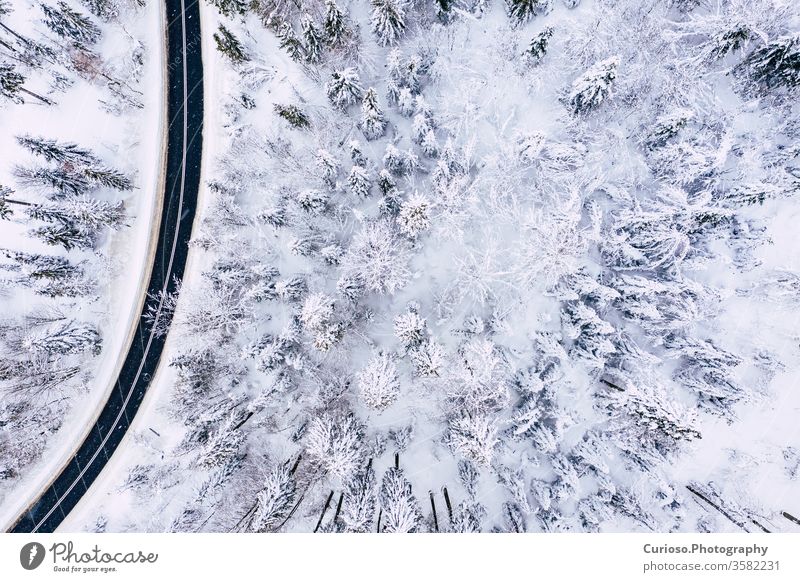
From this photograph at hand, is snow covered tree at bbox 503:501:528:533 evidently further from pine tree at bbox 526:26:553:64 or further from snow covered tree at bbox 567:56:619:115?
pine tree at bbox 526:26:553:64

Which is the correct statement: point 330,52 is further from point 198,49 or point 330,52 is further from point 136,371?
point 136,371

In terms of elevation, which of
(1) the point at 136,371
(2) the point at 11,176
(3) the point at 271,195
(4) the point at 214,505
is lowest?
(4) the point at 214,505

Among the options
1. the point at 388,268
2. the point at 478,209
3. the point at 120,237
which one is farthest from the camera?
the point at 120,237

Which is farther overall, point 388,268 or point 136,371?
point 136,371

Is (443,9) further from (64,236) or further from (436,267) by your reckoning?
(64,236)

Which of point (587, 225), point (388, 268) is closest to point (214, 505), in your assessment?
point (388, 268)

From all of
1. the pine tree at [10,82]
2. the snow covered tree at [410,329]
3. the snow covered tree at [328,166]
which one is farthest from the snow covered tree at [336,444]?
the pine tree at [10,82]

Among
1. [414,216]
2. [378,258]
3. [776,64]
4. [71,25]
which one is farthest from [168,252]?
[776,64]
